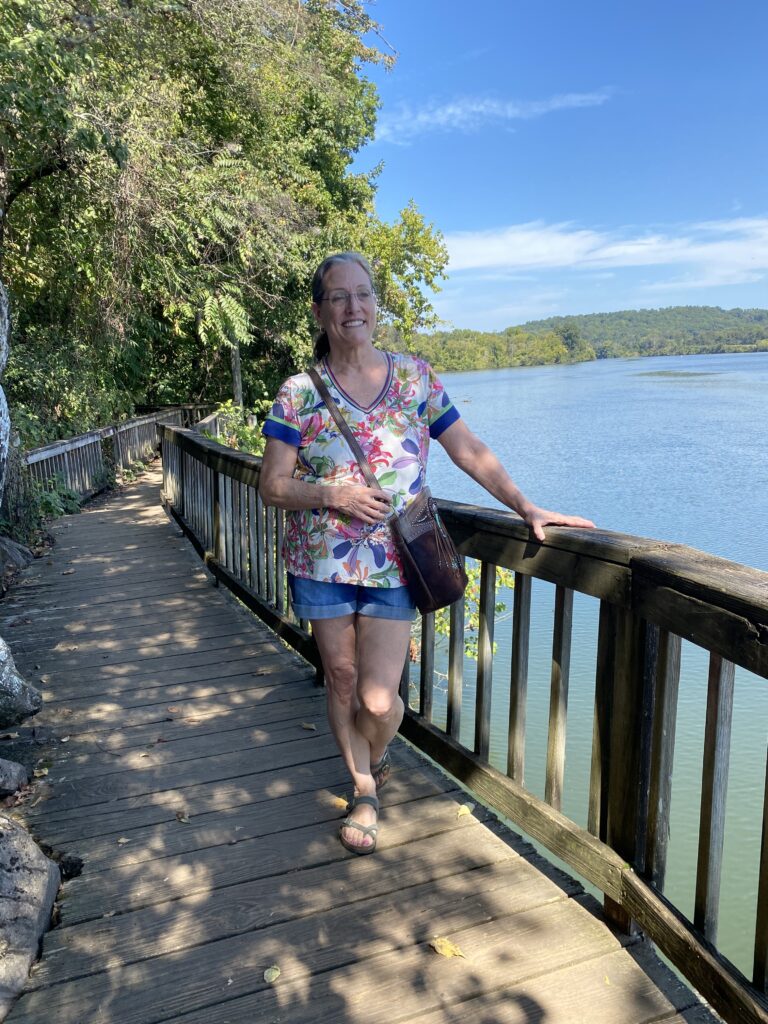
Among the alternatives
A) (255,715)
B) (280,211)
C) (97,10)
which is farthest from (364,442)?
(280,211)

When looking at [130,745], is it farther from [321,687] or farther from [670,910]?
[670,910]

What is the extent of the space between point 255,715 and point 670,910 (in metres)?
2.13

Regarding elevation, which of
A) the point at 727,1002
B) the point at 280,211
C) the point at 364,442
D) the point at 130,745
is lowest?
the point at 130,745

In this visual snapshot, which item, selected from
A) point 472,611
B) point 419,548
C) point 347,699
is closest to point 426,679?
point 347,699

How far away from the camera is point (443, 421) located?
97.0 inches

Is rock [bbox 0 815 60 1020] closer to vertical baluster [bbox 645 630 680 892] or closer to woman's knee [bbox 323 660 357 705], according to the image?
woman's knee [bbox 323 660 357 705]

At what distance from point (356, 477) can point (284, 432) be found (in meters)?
0.25

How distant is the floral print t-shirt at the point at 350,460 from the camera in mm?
2299

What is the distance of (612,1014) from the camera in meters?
1.83

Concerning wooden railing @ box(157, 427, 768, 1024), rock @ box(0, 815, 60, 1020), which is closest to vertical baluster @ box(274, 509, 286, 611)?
wooden railing @ box(157, 427, 768, 1024)

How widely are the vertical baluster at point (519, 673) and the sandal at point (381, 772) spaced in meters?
0.53

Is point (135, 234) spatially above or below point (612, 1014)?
above

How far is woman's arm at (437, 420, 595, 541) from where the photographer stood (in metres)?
2.26

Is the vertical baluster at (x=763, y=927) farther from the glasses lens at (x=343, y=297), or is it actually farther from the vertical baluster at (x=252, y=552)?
the vertical baluster at (x=252, y=552)
